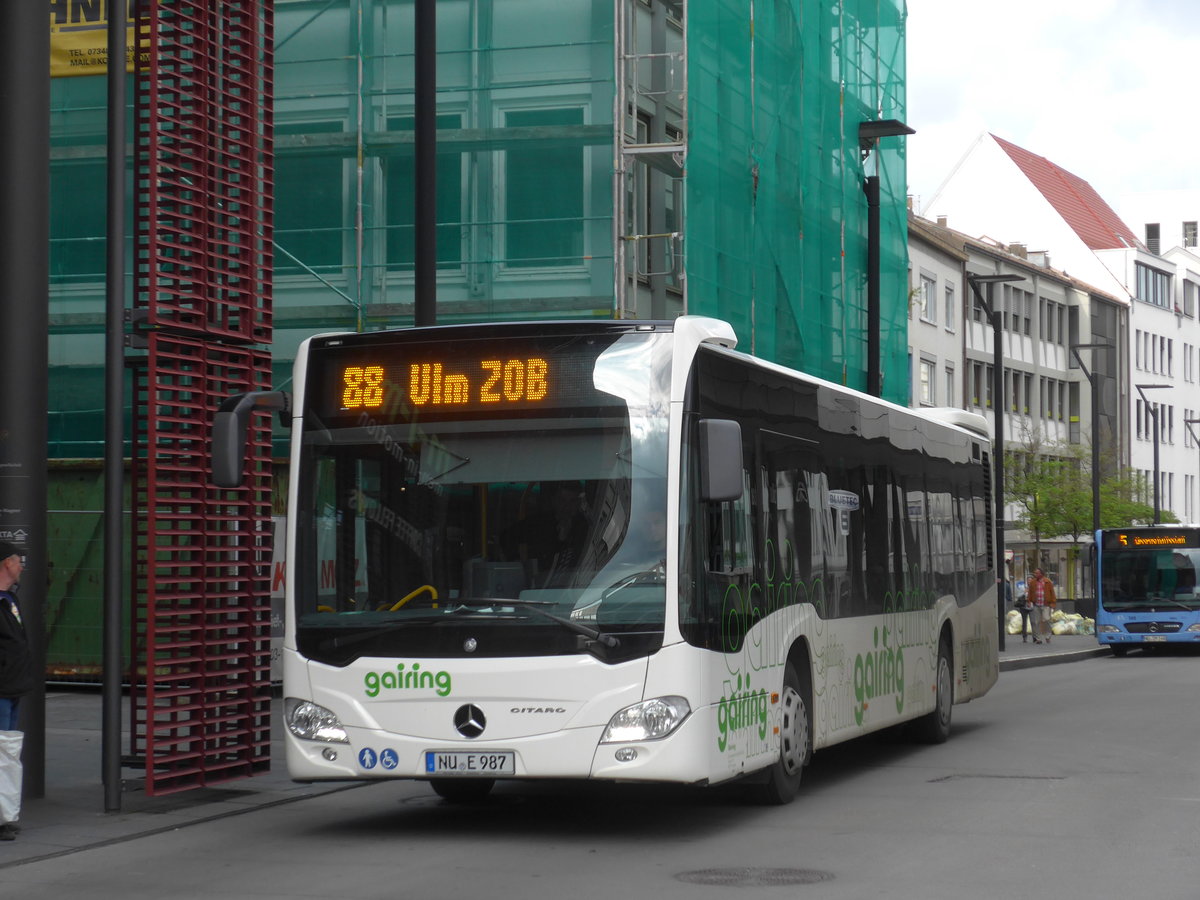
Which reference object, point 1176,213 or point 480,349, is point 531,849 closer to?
point 480,349

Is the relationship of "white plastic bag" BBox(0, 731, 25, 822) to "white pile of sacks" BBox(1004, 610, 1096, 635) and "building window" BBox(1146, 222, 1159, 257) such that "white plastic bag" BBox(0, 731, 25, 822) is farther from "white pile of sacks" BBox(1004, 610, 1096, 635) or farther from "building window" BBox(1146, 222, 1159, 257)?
"building window" BBox(1146, 222, 1159, 257)

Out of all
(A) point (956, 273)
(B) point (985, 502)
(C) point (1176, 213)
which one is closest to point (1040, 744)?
(B) point (985, 502)

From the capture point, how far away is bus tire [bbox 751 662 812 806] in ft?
40.6

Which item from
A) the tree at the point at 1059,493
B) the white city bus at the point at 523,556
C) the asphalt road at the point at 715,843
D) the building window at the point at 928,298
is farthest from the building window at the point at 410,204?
the building window at the point at 928,298

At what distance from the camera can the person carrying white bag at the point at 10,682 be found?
10938 mm

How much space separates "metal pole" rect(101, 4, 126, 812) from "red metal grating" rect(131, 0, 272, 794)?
1.05 feet

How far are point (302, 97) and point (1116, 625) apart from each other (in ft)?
80.8

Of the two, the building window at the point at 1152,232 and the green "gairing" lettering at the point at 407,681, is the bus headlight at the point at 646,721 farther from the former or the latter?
the building window at the point at 1152,232

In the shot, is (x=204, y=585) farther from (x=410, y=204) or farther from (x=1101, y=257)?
(x=1101, y=257)

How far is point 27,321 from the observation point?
1283cm

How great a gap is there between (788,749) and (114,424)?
468 cm

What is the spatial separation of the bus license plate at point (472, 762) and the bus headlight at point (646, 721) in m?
0.55

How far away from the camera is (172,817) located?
12.0 metres

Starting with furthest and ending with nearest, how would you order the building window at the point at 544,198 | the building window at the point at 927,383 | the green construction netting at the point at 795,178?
the building window at the point at 927,383 < the green construction netting at the point at 795,178 < the building window at the point at 544,198
